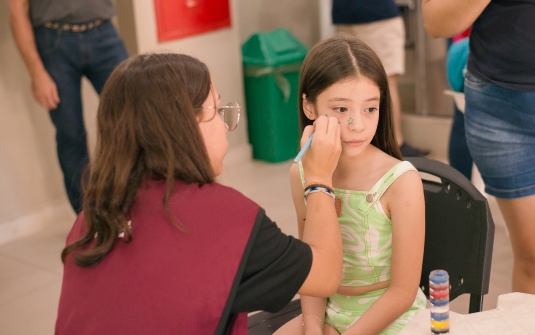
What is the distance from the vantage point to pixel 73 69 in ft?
10.3

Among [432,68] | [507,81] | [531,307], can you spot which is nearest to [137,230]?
[531,307]

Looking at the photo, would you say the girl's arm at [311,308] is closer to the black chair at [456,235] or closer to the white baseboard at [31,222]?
the black chair at [456,235]

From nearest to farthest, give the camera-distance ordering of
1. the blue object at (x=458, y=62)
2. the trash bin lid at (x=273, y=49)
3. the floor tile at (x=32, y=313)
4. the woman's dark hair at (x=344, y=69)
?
the woman's dark hair at (x=344, y=69)
the floor tile at (x=32, y=313)
the blue object at (x=458, y=62)
the trash bin lid at (x=273, y=49)

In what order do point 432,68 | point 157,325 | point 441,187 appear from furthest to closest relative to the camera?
point 432,68
point 441,187
point 157,325

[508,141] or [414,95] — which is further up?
[508,141]

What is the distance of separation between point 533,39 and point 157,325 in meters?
1.09

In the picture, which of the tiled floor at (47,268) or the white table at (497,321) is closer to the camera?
the white table at (497,321)

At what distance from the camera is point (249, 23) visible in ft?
15.3

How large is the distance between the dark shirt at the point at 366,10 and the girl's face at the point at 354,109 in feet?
8.13

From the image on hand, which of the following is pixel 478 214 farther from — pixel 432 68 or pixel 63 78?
pixel 432 68

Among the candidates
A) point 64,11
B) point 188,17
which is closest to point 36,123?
point 64,11

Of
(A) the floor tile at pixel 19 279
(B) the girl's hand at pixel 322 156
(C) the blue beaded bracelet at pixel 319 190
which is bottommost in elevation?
(A) the floor tile at pixel 19 279

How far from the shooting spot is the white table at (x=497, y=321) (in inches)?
43.3

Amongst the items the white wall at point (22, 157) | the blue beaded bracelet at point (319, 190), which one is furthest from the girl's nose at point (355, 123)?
the white wall at point (22, 157)
